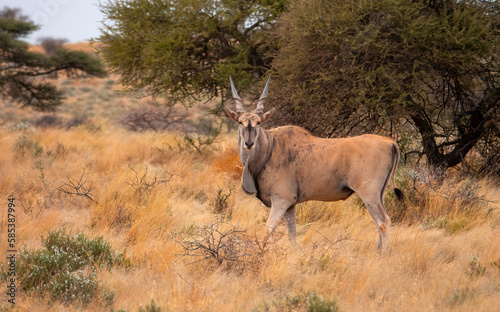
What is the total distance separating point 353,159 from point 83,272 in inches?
123

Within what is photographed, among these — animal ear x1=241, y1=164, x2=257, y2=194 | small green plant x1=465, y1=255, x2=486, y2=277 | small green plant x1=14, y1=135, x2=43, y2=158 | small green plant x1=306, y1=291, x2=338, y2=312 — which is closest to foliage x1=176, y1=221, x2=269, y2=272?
animal ear x1=241, y1=164, x2=257, y2=194

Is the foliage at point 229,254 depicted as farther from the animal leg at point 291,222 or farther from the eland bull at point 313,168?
the animal leg at point 291,222

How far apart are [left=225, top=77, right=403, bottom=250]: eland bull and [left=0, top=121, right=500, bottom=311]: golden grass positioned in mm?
530

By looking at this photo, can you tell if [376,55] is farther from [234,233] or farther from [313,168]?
[234,233]

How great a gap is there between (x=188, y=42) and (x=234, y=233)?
718cm

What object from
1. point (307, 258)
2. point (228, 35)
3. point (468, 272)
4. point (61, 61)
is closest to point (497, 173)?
point (468, 272)

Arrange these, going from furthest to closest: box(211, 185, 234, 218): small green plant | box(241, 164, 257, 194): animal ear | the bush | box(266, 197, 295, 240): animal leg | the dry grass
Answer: box(211, 185, 234, 218): small green plant < the bush < box(241, 164, 257, 194): animal ear < box(266, 197, 295, 240): animal leg < the dry grass

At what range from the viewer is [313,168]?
6.07 m

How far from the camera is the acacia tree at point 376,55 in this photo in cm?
858

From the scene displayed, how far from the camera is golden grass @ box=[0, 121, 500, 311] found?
15.4 feet

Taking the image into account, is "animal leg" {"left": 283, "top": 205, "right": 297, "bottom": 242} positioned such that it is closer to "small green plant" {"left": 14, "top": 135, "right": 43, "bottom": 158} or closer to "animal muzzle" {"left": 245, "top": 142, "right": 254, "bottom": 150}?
"animal muzzle" {"left": 245, "top": 142, "right": 254, "bottom": 150}

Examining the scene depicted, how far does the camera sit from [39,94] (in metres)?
20.7

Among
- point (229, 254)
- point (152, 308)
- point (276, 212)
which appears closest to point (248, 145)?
point (276, 212)

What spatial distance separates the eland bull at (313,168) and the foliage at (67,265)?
69.7 inches
